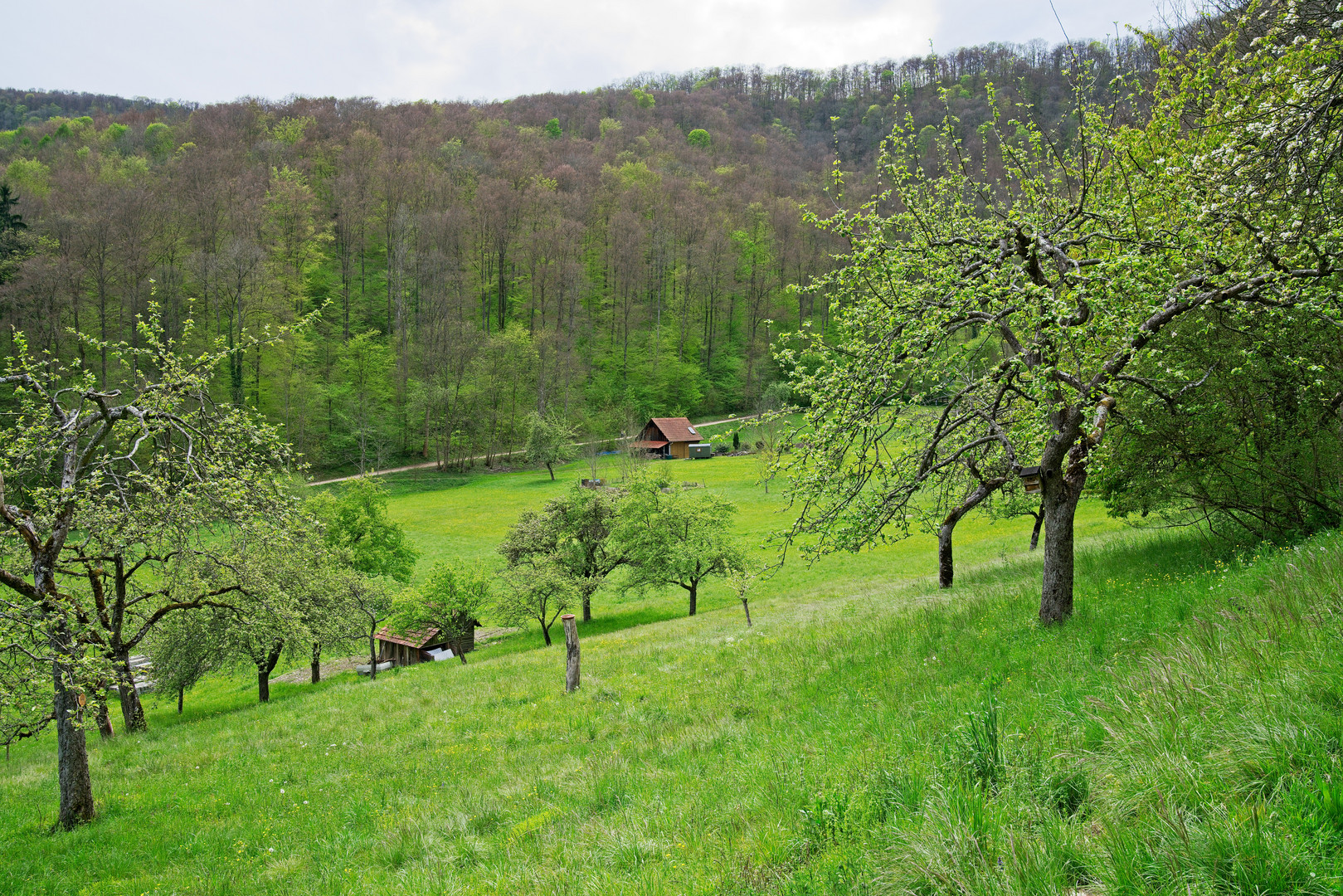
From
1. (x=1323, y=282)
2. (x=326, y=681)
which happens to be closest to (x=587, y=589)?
(x=326, y=681)

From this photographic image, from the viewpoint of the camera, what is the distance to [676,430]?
270 ft

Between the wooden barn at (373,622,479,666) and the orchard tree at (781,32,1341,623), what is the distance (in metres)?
29.9

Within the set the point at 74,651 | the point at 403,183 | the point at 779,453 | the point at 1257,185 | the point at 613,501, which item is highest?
the point at 403,183

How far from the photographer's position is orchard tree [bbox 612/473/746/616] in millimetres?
35031

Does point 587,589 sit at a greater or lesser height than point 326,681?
greater

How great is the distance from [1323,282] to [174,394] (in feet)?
53.7

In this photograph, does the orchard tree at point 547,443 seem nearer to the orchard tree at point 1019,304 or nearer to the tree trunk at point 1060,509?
the orchard tree at point 1019,304

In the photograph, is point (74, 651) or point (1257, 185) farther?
point (74, 651)

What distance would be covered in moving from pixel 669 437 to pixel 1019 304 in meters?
73.3

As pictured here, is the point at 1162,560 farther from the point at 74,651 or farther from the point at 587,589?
the point at 587,589

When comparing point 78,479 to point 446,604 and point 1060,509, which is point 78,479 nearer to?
point 1060,509

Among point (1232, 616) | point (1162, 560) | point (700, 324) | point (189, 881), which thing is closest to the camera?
point (1232, 616)

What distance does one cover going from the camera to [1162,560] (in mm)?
12422

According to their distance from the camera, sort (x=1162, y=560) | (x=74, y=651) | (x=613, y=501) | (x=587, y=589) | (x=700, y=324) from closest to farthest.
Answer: (x=74, y=651) → (x=1162, y=560) → (x=587, y=589) → (x=613, y=501) → (x=700, y=324)
